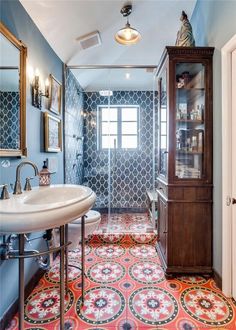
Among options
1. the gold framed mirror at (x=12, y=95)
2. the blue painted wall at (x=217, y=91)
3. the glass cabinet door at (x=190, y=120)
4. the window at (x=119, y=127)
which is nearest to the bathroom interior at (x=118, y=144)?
the window at (x=119, y=127)

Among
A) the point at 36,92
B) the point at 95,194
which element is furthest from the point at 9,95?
the point at 95,194

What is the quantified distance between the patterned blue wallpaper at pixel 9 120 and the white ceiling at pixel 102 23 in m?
0.82

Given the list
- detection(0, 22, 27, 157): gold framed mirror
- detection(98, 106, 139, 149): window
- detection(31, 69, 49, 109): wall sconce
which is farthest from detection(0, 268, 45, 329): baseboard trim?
detection(98, 106, 139, 149): window

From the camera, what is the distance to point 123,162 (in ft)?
14.6

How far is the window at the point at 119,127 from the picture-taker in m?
4.46

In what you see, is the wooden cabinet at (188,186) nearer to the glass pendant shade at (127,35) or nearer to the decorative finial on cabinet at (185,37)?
the decorative finial on cabinet at (185,37)

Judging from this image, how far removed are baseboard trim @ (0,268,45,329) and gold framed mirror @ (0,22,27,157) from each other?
1077mm

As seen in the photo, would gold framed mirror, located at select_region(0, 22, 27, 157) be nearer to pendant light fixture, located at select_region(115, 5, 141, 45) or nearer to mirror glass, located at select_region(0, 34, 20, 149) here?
mirror glass, located at select_region(0, 34, 20, 149)

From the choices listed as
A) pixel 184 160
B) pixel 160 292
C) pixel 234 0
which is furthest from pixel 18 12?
pixel 160 292

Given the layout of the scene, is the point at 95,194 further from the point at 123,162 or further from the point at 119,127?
the point at 119,127

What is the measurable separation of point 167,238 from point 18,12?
2.27 meters

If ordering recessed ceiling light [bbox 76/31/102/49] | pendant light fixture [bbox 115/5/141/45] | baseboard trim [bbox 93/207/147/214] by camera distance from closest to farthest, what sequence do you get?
pendant light fixture [bbox 115/5/141/45]
recessed ceiling light [bbox 76/31/102/49]
baseboard trim [bbox 93/207/147/214]

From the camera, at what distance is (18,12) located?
1.66 metres

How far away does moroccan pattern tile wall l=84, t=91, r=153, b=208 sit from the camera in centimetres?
439
